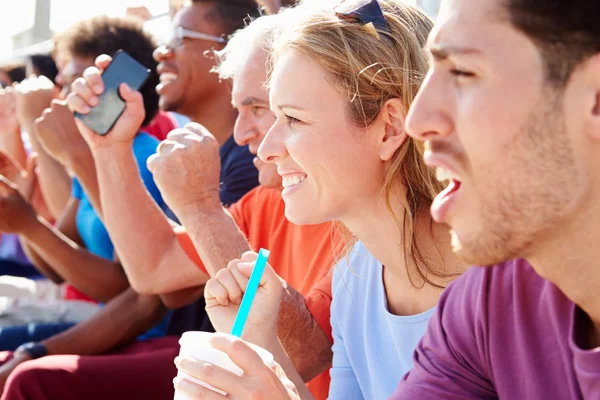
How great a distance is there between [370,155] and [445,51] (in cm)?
67

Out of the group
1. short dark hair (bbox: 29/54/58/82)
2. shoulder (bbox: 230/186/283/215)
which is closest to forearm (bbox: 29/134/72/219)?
short dark hair (bbox: 29/54/58/82)

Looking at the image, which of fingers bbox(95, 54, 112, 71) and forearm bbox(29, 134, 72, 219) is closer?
fingers bbox(95, 54, 112, 71)

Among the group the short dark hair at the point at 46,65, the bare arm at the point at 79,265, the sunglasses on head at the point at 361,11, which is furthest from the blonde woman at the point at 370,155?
the short dark hair at the point at 46,65

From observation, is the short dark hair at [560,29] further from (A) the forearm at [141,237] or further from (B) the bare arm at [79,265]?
(B) the bare arm at [79,265]

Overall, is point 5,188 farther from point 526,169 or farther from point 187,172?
point 526,169

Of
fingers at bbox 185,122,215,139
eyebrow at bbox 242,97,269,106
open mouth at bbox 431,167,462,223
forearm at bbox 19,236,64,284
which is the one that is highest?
open mouth at bbox 431,167,462,223

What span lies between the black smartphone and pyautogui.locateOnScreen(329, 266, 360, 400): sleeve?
3.82 feet

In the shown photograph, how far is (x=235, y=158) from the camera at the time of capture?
2.85 m

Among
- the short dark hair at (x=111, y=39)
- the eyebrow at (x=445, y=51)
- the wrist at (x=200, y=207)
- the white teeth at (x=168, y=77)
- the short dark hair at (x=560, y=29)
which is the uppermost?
the short dark hair at (x=560, y=29)

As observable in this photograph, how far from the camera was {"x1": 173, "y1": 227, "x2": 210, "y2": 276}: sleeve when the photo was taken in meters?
2.53

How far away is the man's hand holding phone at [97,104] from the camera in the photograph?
2.69 m

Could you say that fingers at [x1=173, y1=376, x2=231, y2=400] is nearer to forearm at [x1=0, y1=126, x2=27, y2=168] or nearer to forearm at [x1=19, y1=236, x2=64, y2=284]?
forearm at [x1=19, y1=236, x2=64, y2=284]

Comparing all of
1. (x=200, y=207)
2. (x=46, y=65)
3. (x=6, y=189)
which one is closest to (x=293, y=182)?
(x=200, y=207)

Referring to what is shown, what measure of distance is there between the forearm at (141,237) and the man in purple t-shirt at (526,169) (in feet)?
4.93
